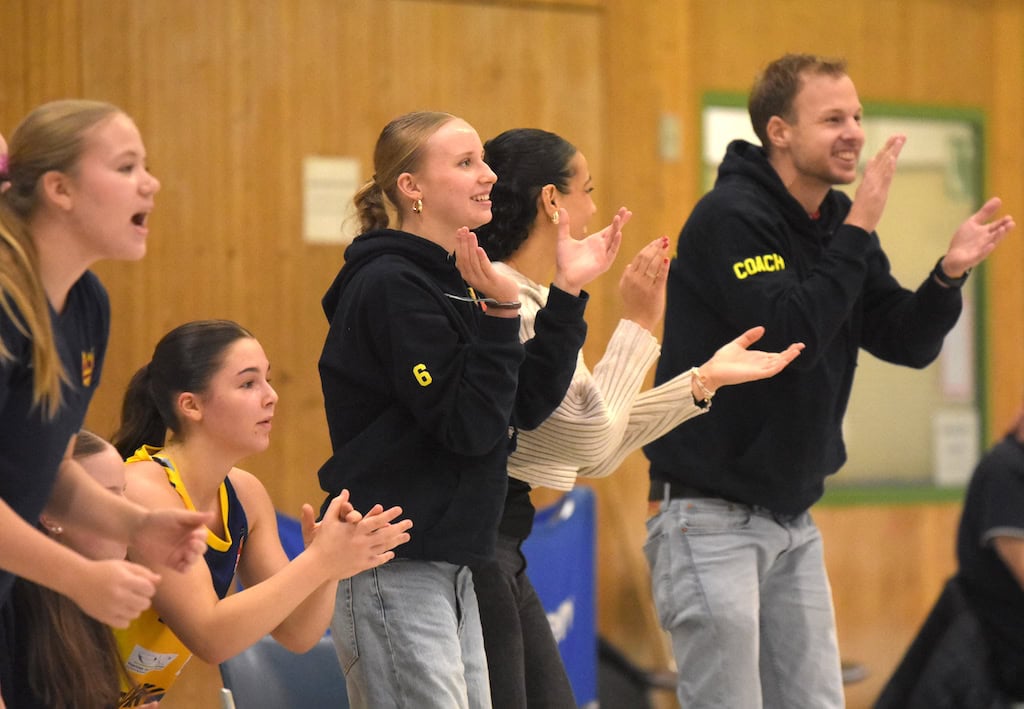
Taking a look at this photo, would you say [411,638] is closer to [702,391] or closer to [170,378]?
[170,378]

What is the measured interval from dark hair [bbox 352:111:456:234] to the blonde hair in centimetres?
70

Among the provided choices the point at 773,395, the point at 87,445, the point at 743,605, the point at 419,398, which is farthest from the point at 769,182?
the point at 87,445

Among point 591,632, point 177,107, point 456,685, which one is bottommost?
point 591,632

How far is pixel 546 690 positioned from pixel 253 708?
0.56 metres

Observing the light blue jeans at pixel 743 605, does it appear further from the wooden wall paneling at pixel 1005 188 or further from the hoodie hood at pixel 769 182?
the wooden wall paneling at pixel 1005 188

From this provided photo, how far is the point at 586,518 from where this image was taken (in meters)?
4.67

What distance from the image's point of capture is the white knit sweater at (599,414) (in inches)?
101

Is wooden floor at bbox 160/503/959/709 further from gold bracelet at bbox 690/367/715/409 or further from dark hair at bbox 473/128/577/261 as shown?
dark hair at bbox 473/128/577/261

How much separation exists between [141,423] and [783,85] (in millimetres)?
1643

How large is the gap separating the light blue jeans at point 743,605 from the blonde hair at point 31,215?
1.51 meters

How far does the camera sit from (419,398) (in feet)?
7.07

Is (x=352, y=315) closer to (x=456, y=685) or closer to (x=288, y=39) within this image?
(x=456, y=685)

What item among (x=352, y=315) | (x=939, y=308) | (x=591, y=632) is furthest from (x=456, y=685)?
(x=591, y=632)

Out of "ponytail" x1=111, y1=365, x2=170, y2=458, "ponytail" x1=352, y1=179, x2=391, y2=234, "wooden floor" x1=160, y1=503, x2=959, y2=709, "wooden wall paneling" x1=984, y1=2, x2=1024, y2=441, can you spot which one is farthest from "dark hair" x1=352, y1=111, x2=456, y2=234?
"wooden wall paneling" x1=984, y1=2, x2=1024, y2=441
